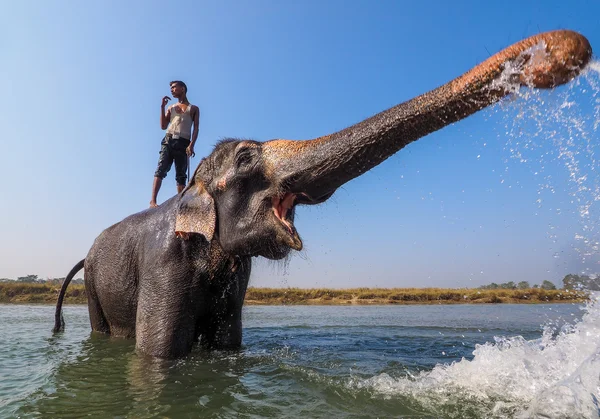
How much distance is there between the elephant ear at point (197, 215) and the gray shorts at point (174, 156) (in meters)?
2.77

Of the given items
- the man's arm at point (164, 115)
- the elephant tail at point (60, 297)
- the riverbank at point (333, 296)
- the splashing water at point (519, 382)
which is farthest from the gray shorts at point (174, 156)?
the riverbank at point (333, 296)

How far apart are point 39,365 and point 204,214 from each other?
2662mm

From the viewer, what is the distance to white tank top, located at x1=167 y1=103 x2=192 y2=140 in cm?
775

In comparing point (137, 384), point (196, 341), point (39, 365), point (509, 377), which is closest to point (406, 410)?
point (509, 377)

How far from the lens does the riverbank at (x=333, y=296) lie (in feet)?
82.7

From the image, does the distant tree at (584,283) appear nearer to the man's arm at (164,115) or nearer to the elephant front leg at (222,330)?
the elephant front leg at (222,330)

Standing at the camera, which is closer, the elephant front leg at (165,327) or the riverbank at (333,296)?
the elephant front leg at (165,327)

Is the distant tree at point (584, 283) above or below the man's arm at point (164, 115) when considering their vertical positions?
below

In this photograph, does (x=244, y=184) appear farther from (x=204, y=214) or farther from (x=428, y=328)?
(x=428, y=328)

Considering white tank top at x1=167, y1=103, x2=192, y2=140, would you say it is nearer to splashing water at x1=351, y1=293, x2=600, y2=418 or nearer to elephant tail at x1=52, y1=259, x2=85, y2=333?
elephant tail at x1=52, y1=259, x2=85, y2=333

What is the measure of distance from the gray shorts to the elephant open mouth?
12.5 ft

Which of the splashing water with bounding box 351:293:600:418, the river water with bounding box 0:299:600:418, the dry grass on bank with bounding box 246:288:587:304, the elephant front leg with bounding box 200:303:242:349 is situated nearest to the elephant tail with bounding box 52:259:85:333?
the river water with bounding box 0:299:600:418

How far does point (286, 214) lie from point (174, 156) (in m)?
4.02

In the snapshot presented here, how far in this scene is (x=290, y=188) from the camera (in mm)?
4285
